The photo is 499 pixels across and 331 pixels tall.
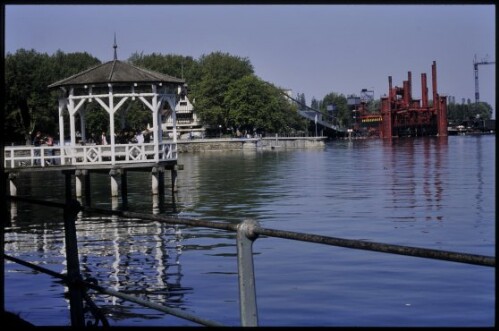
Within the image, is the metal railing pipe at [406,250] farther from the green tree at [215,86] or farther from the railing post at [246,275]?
the green tree at [215,86]

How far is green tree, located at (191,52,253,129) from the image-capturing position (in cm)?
12650

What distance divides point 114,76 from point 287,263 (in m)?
20.6

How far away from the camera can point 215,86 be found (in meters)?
128

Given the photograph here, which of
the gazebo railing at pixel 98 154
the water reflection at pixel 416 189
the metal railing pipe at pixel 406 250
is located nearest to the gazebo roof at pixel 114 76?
the gazebo railing at pixel 98 154

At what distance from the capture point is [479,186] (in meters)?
37.9

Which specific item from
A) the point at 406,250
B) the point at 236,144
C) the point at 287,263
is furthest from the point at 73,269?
the point at 236,144

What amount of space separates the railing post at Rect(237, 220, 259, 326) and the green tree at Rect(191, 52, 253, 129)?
121482mm

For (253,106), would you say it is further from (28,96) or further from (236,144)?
(28,96)

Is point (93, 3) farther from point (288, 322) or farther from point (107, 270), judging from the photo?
point (107, 270)

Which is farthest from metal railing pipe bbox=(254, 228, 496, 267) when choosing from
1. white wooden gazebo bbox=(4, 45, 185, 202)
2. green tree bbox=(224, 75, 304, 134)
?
green tree bbox=(224, 75, 304, 134)

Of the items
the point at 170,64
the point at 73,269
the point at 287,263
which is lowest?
the point at 287,263

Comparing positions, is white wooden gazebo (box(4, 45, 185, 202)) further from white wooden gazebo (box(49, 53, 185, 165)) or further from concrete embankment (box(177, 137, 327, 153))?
concrete embankment (box(177, 137, 327, 153))

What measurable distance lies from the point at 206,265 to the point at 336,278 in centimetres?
298

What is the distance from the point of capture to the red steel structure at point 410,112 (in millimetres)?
152000
